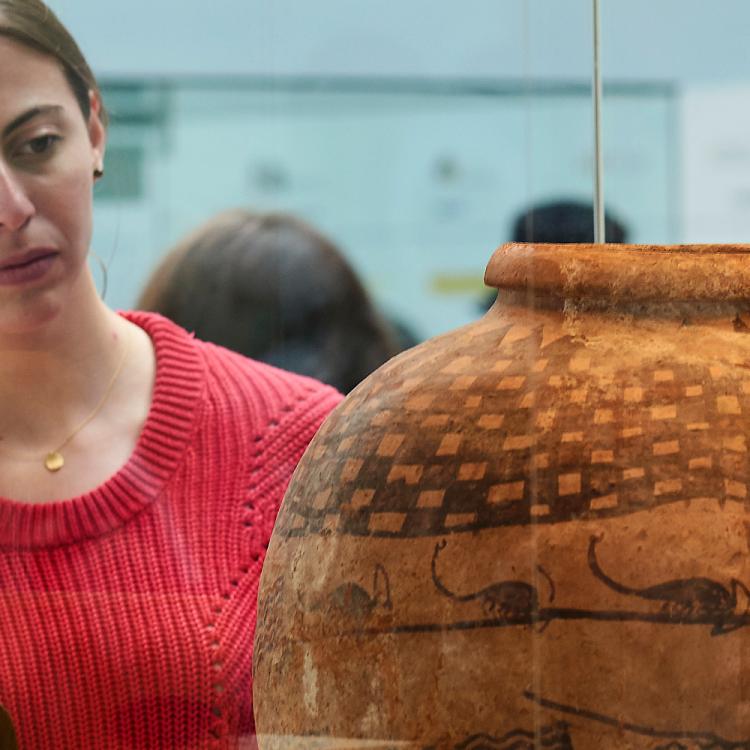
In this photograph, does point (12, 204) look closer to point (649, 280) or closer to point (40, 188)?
point (40, 188)

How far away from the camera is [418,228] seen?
5.98ft

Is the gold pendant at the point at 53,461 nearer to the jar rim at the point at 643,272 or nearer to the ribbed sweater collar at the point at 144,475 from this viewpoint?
the ribbed sweater collar at the point at 144,475

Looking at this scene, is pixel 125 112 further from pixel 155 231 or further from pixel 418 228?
pixel 418 228

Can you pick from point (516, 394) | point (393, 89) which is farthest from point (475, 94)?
point (516, 394)

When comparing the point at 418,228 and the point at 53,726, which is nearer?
the point at 53,726

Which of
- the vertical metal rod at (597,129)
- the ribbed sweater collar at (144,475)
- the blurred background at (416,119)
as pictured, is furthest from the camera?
the blurred background at (416,119)

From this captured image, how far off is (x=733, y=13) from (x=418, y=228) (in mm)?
467

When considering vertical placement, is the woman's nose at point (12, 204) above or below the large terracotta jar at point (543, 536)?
above

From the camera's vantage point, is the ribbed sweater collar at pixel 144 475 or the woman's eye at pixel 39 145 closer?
the woman's eye at pixel 39 145

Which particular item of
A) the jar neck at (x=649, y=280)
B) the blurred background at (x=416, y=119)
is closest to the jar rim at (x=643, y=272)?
the jar neck at (x=649, y=280)

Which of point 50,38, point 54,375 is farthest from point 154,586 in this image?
point 50,38

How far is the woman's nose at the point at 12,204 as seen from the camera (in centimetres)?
138

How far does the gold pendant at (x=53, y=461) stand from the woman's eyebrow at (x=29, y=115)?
0.37 metres

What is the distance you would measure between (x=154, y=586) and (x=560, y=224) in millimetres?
578
